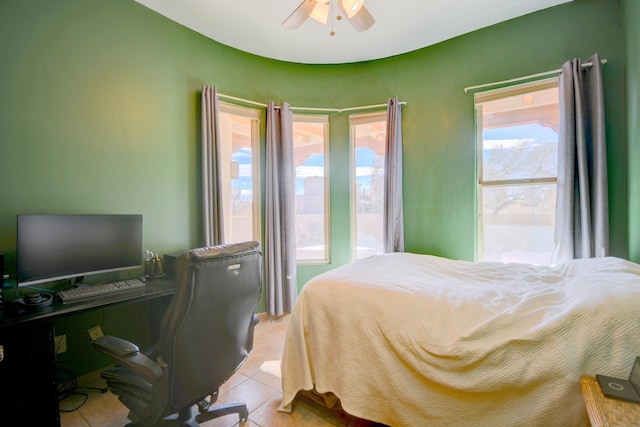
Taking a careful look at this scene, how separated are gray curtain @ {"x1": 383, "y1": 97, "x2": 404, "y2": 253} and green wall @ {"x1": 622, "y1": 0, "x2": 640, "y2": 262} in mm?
1739

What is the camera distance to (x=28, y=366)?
1312 millimetres

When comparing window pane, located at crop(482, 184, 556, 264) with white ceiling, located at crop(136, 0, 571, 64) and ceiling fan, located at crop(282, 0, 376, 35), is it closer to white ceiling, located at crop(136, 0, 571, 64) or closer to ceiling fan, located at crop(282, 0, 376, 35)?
white ceiling, located at crop(136, 0, 571, 64)

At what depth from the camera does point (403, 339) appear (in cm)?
134

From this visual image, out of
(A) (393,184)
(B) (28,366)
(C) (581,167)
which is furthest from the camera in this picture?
(A) (393,184)

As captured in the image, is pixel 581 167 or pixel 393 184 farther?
pixel 393 184

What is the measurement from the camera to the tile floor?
1617 millimetres

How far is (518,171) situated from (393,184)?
46.1 inches

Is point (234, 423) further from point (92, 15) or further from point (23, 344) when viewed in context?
point (92, 15)

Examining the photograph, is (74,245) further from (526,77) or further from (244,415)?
(526,77)

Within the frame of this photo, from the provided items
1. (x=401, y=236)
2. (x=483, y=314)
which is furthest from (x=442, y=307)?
(x=401, y=236)

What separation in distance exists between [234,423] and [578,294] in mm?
1938

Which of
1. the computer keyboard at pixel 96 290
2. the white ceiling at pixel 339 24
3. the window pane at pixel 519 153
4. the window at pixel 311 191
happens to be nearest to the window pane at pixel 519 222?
the window pane at pixel 519 153

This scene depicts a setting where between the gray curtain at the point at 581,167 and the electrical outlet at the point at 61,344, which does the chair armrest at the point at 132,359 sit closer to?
the electrical outlet at the point at 61,344

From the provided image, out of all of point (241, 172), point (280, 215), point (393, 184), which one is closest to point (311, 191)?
point (280, 215)
